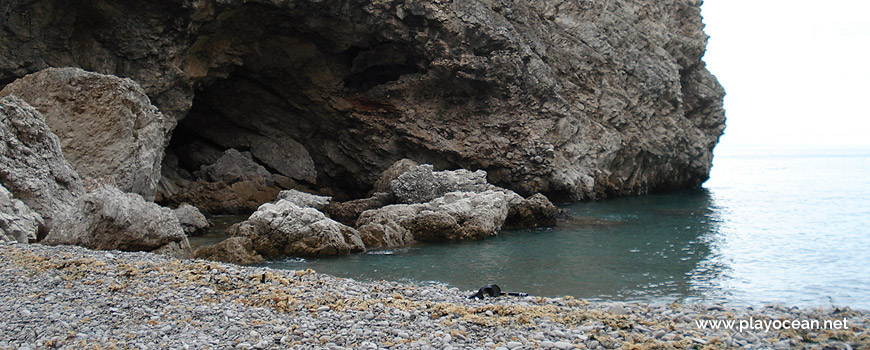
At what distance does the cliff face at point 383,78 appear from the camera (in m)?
19.8

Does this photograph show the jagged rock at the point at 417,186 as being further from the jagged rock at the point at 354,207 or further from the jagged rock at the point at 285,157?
the jagged rock at the point at 285,157

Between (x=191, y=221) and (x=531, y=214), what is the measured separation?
35.7ft

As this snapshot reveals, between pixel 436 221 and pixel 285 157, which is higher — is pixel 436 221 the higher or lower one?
the lower one

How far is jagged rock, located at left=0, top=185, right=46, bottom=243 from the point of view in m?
10.5

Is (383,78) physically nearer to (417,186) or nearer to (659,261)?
(417,186)

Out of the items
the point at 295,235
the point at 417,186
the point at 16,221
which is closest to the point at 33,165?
the point at 16,221

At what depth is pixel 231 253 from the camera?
13.0 meters

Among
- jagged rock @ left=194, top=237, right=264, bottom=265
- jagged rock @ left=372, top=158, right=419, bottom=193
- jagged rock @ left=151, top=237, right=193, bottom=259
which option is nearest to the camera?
jagged rock @ left=151, top=237, right=193, bottom=259

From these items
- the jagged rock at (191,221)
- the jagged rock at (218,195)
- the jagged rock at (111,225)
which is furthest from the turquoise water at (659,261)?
the jagged rock at (218,195)

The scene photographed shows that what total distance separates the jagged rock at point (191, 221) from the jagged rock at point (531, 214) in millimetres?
9665

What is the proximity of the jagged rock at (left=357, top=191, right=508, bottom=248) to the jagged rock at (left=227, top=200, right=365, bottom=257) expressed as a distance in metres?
1.12

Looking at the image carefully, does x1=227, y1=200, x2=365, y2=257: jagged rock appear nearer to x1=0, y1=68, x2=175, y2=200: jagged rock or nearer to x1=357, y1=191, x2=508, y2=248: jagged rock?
x1=357, y1=191, x2=508, y2=248: jagged rock

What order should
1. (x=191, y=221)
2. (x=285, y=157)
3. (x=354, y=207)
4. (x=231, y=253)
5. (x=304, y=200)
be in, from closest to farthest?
1. (x=231, y=253)
2. (x=191, y=221)
3. (x=304, y=200)
4. (x=354, y=207)
5. (x=285, y=157)

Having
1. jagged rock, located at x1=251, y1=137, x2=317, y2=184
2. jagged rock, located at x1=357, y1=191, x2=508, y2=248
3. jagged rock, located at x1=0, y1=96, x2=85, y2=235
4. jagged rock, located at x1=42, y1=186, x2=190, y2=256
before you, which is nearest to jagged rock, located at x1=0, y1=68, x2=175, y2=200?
jagged rock, located at x1=0, y1=96, x2=85, y2=235
